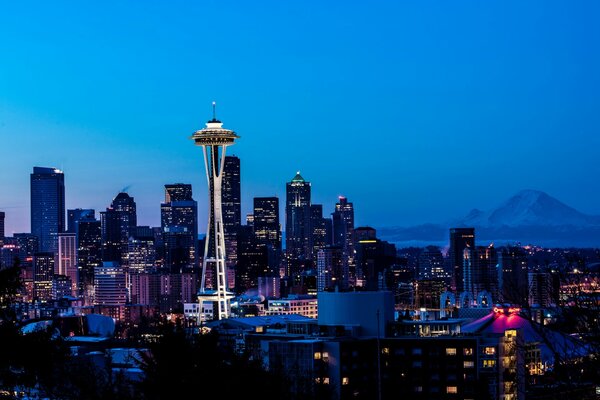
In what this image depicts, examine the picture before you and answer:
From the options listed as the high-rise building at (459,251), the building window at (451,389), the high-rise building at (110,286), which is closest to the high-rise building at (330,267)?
the high-rise building at (459,251)

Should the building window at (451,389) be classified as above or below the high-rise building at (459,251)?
below

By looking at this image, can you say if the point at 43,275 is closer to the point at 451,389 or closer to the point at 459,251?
the point at 459,251

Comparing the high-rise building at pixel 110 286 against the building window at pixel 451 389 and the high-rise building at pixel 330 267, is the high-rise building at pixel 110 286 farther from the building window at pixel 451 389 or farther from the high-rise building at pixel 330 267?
the building window at pixel 451 389

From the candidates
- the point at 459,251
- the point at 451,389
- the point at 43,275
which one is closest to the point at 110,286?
the point at 43,275

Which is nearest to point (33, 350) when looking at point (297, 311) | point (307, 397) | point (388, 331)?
point (307, 397)

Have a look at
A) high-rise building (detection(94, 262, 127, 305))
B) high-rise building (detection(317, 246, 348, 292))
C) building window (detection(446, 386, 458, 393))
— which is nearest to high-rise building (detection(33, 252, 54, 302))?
high-rise building (detection(94, 262, 127, 305))

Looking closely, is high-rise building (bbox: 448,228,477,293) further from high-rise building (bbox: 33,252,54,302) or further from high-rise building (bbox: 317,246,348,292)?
high-rise building (bbox: 33,252,54,302)

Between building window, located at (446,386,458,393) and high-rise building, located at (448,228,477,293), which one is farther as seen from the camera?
high-rise building, located at (448,228,477,293)

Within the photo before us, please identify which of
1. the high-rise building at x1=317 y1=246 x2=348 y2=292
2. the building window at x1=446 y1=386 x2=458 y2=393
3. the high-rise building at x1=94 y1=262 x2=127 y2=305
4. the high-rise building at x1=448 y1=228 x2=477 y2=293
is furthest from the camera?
the high-rise building at x1=94 y1=262 x2=127 y2=305

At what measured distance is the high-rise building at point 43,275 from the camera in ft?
479

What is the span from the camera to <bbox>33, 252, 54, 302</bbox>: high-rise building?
145875 millimetres

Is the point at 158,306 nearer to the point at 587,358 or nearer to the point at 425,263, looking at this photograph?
the point at 425,263

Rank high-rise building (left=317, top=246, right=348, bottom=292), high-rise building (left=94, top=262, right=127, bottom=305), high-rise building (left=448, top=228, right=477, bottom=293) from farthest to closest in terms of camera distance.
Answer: high-rise building (left=94, top=262, right=127, bottom=305)
high-rise building (left=448, top=228, right=477, bottom=293)
high-rise building (left=317, top=246, right=348, bottom=292)

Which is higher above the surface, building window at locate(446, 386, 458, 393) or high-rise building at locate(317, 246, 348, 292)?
high-rise building at locate(317, 246, 348, 292)
